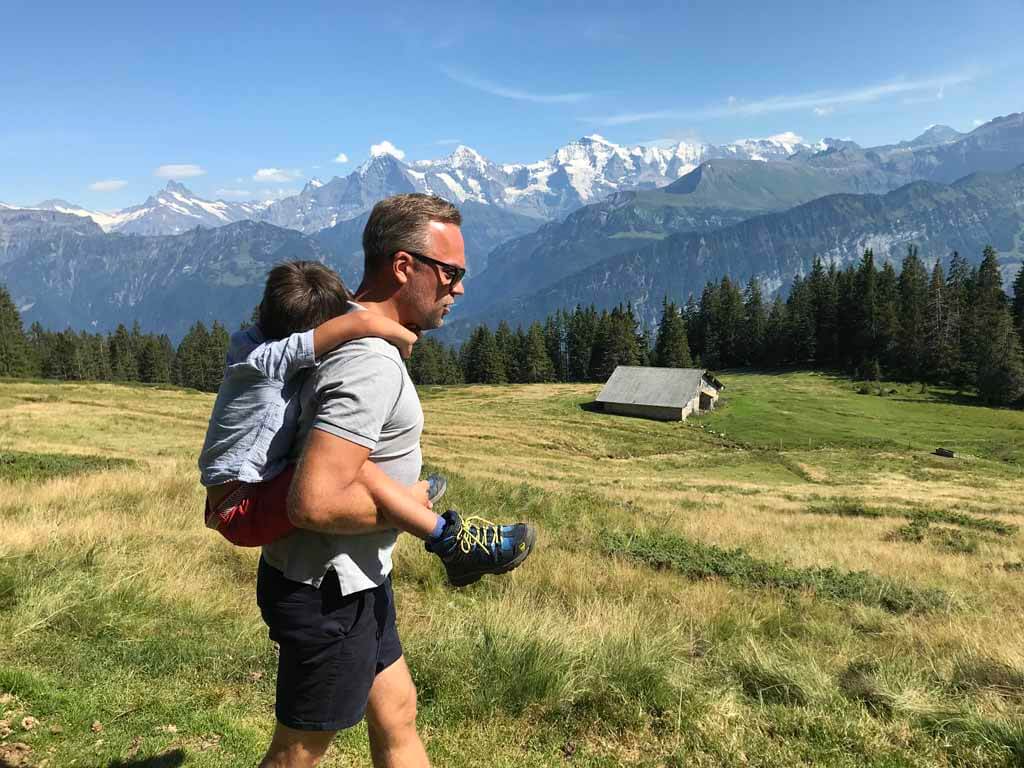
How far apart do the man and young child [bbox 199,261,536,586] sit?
5 centimetres

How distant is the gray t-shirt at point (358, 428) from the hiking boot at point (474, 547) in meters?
0.27

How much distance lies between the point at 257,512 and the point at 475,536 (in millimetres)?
920

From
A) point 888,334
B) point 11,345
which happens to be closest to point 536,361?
point 888,334

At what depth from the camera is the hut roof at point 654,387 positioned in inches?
2596

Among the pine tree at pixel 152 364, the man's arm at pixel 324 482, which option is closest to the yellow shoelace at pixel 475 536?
the man's arm at pixel 324 482

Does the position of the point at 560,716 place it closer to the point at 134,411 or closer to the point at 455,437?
the point at 455,437

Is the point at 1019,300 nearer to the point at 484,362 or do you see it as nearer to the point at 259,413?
the point at 484,362

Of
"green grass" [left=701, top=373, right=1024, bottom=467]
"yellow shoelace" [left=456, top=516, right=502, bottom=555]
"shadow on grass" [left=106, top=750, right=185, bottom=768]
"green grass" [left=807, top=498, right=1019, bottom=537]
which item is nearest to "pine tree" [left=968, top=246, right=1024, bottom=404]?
"green grass" [left=701, top=373, right=1024, bottom=467]

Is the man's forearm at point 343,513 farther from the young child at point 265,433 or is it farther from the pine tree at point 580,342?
the pine tree at point 580,342

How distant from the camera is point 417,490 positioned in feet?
8.68

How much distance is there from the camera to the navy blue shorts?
8.39 ft

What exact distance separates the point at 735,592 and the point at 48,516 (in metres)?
8.99

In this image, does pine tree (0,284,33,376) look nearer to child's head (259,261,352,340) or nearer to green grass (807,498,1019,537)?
green grass (807,498,1019,537)

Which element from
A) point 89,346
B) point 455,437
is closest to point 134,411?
point 455,437
